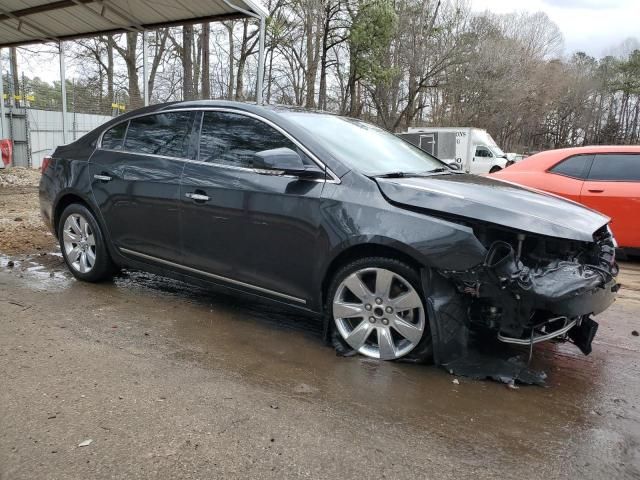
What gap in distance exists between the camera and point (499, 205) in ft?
10.1

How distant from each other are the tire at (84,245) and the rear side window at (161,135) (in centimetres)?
80

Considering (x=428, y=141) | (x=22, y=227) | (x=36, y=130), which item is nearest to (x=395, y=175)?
(x=22, y=227)

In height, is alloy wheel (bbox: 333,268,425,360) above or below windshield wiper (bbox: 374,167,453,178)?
below

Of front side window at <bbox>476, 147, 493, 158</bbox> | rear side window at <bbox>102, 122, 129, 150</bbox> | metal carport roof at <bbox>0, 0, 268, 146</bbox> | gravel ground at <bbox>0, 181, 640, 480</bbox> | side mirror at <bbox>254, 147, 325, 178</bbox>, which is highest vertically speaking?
metal carport roof at <bbox>0, 0, 268, 146</bbox>

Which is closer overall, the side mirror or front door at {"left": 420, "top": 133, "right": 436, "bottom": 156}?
the side mirror

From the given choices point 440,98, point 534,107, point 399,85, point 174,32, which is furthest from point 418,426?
point 534,107

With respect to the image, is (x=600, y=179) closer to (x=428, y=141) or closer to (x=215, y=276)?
(x=215, y=276)

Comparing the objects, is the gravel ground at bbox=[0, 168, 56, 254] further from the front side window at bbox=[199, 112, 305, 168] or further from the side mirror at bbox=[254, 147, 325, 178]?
the side mirror at bbox=[254, 147, 325, 178]

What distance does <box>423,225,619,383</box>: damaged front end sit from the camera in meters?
2.92

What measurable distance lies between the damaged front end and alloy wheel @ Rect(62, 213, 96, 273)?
3.25 m

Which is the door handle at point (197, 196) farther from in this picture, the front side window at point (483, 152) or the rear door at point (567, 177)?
the front side window at point (483, 152)

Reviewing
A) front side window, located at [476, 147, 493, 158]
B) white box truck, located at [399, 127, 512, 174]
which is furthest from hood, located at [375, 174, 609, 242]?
front side window, located at [476, 147, 493, 158]

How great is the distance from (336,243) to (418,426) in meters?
1.19

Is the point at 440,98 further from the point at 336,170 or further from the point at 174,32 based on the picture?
the point at 336,170
